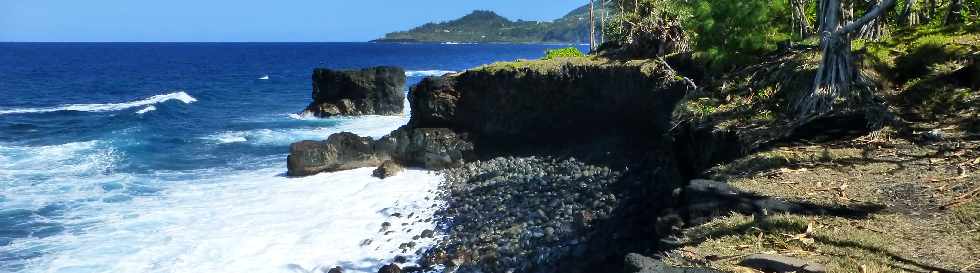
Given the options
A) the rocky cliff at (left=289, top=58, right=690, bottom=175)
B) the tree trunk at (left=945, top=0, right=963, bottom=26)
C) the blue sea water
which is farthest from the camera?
the rocky cliff at (left=289, top=58, right=690, bottom=175)

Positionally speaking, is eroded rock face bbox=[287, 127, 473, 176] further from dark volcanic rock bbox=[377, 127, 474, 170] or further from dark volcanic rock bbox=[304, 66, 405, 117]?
dark volcanic rock bbox=[304, 66, 405, 117]

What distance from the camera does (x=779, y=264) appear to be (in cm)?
667

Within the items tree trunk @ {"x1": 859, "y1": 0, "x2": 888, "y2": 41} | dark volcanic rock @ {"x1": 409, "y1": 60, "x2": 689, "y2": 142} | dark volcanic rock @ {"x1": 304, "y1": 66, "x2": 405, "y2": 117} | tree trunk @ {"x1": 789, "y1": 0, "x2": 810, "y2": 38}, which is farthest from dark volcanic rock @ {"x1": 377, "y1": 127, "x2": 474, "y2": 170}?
dark volcanic rock @ {"x1": 304, "y1": 66, "x2": 405, "y2": 117}

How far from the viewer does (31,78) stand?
269 ft

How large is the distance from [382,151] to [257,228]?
775 centimetres

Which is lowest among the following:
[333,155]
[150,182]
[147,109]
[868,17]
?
[147,109]

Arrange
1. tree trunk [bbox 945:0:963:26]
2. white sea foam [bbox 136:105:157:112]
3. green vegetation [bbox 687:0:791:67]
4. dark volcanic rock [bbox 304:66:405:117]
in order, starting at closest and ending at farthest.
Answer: green vegetation [bbox 687:0:791:67], tree trunk [bbox 945:0:963:26], dark volcanic rock [bbox 304:66:405:117], white sea foam [bbox 136:105:157:112]

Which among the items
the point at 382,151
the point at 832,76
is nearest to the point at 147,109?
the point at 382,151

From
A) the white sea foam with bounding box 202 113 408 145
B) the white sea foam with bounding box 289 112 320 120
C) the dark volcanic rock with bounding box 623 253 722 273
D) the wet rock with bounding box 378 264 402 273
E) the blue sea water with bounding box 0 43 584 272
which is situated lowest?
the white sea foam with bounding box 289 112 320 120

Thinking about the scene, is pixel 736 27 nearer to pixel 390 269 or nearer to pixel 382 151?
pixel 390 269

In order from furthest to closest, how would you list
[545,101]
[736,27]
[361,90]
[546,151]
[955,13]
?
[361,90]
[545,101]
[546,151]
[955,13]
[736,27]

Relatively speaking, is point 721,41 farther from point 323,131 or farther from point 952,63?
point 323,131

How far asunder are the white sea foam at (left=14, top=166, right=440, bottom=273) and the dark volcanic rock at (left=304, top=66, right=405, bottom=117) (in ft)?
73.6

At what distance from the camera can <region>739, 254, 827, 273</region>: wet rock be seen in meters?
6.56
